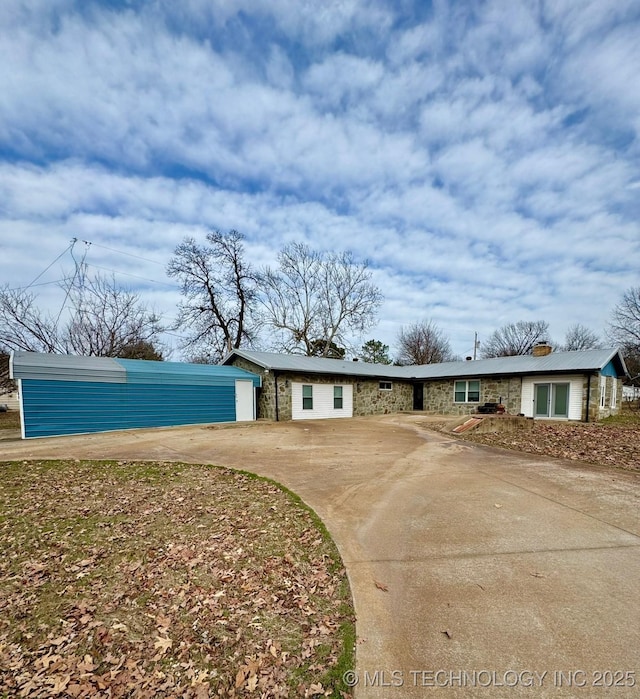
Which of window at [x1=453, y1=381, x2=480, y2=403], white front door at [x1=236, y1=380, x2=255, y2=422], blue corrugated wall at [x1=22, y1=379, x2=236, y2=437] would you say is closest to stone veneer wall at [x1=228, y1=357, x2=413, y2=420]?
white front door at [x1=236, y1=380, x2=255, y2=422]

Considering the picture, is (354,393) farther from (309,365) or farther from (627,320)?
(627,320)

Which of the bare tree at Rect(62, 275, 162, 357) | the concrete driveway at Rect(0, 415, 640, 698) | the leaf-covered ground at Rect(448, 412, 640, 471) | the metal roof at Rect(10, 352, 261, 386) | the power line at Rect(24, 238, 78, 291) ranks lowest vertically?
the leaf-covered ground at Rect(448, 412, 640, 471)

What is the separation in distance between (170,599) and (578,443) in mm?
11339

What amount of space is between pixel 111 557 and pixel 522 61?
43.2 ft

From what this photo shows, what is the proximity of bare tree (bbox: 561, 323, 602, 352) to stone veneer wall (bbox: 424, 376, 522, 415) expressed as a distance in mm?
28395

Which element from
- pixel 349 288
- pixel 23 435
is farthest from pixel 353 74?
pixel 349 288

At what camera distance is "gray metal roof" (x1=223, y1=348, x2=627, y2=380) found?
17.4 m

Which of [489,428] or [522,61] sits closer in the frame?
[522,61]

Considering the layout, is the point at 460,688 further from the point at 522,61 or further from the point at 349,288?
the point at 349,288

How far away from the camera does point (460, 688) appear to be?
2098 mm

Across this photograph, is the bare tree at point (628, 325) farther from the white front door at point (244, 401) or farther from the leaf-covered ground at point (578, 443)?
the white front door at point (244, 401)

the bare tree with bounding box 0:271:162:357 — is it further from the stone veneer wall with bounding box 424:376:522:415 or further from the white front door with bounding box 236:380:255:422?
the stone veneer wall with bounding box 424:376:522:415

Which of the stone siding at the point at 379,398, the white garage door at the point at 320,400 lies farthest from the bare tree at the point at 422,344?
the white garage door at the point at 320,400

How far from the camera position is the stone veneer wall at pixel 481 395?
1933 cm
